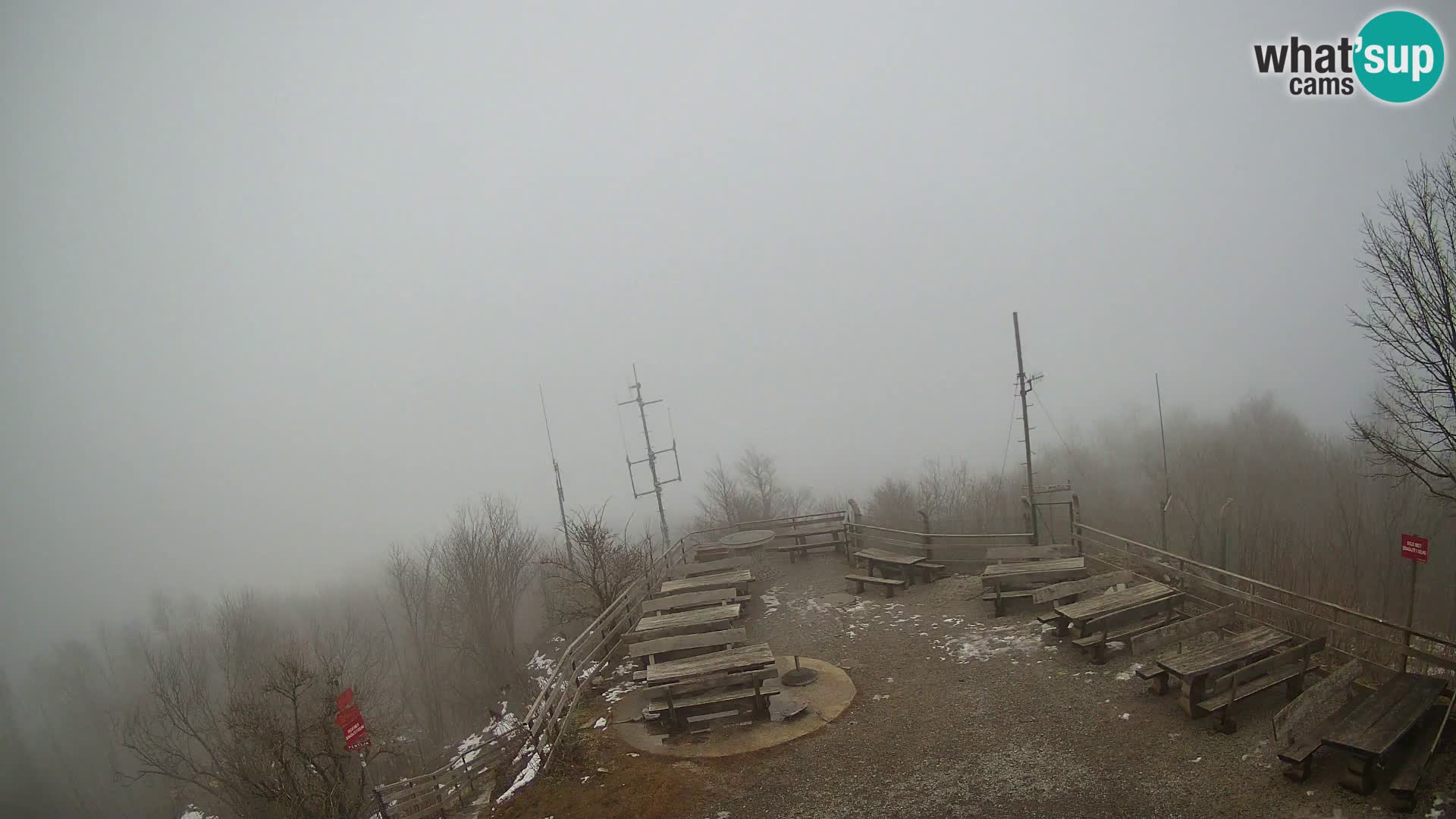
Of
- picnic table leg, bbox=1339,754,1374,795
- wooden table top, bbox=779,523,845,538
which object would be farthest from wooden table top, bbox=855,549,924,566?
picnic table leg, bbox=1339,754,1374,795

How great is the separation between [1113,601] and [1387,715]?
492cm

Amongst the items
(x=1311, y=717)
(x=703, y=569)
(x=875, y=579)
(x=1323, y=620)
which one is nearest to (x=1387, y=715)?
(x=1311, y=717)

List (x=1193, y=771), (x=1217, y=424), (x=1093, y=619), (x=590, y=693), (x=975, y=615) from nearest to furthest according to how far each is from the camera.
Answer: (x=1193, y=771) < (x=1093, y=619) < (x=590, y=693) < (x=975, y=615) < (x=1217, y=424)

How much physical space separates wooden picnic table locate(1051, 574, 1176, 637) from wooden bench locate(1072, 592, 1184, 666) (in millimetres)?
83

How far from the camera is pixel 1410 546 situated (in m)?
9.05

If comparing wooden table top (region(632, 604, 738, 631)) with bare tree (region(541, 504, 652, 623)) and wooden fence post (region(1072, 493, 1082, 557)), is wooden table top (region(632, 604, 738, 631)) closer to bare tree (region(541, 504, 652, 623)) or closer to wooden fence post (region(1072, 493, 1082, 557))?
bare tree (region(541, 504, 652, 623))

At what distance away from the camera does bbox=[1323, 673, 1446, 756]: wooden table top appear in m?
6.92

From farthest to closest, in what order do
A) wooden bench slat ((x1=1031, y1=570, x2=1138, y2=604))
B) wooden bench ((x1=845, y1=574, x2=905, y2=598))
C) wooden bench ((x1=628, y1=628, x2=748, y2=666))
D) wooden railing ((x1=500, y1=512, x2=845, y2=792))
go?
1. wooden bench ((x1=845, y1=574, x2=905, y2=598))
2. wooden bench slat ((x1=1031, y1=570, x2=1138, y2=604))
3. wooden bench ((x1=628, y1=628, x2=748, y2=666))
4. wooden railing ((x1=500, y1=512, x2=845, y2=792))

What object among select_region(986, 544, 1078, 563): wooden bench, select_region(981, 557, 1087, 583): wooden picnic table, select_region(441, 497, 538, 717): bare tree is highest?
select_region(981, 557, 1087, 583): wooden picnic table

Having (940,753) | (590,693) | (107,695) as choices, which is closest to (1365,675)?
(940,753)

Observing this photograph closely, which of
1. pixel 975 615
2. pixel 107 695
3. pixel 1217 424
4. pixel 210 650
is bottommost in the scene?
pixel 107 695

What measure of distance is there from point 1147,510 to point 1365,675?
40.1 meters

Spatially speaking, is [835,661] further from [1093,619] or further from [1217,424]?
[1217,424]

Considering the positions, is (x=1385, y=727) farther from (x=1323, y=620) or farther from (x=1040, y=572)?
(x=1040, y=572)
